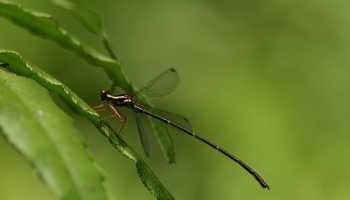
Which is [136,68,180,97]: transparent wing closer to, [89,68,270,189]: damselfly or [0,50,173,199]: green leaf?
[89,68,270,189]: damselfly

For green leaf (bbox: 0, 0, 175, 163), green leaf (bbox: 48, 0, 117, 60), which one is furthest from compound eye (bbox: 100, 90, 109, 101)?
green leaf (bbox: 0, 0, 175, 163)

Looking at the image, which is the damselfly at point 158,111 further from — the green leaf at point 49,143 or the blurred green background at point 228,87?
the green leaf at point 49,143

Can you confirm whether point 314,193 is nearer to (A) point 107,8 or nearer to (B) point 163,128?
(B) point 163,128

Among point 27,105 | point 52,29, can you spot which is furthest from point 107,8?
point 27,105

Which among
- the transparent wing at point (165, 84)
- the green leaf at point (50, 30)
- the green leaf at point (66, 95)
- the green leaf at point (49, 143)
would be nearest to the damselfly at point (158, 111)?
the transparent wing at point (165, 84)

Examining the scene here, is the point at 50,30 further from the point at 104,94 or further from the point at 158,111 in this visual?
the point at 158,111
